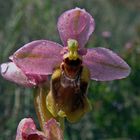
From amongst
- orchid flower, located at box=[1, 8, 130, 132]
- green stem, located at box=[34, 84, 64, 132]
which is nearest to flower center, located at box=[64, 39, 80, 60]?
orchid flower, located at box=[1, 8, 130, 132]

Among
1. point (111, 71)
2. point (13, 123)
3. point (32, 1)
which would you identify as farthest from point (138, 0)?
point (111, 71)

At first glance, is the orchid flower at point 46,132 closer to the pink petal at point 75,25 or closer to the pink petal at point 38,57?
the pink petal at point 38,57

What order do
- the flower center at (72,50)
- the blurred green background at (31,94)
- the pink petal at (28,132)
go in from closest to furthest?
the pink petal at (28,132) < the flower center at (72,50) < the blurred green background at (31,94)

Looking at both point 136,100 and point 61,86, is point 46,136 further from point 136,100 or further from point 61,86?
point 136,100

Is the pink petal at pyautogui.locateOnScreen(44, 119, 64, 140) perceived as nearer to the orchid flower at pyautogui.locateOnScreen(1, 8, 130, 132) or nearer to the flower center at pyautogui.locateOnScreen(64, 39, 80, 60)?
the orchid flower at pyautogui.locateOnScreen(1, 8, 130, 132)

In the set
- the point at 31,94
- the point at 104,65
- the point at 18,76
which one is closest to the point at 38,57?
the point at 18,76

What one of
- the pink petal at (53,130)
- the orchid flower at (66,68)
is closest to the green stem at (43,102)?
the orchid flower at (66,68)

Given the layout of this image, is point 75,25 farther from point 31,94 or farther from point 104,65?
point 31,94

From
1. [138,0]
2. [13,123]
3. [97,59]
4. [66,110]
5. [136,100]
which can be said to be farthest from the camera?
[138,0]
